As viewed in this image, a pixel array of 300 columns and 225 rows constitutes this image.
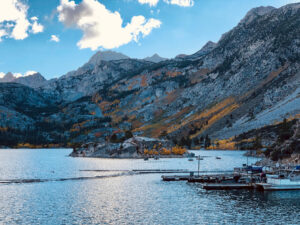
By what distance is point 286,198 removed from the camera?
83250mm

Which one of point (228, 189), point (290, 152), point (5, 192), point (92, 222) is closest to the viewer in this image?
point (92, 222)

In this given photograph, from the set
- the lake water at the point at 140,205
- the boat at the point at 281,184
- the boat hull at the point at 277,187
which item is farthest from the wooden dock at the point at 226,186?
the boat hull at the point at 277,187

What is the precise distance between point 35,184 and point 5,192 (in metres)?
16.9

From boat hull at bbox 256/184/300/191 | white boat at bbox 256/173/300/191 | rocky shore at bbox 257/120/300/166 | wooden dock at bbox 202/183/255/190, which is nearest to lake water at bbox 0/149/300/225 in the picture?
wooden dock at bbox 202/183/255/190

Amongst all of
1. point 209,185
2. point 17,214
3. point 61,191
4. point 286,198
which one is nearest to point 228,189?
point 209,185

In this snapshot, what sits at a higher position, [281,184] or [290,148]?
[290,148]

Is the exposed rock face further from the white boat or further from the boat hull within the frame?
the boat hull

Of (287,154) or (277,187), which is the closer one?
(277,187)

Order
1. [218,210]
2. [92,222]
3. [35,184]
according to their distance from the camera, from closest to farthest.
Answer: [92,222]
[218,210]
[35,184]

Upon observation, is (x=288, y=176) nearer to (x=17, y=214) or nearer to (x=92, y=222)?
(x=92, y=222)

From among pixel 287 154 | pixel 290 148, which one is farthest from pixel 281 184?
pixel 290 148

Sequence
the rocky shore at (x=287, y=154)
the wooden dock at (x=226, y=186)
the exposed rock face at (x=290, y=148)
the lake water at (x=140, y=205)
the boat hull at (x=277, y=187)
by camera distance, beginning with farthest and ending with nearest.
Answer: the exposed rock face at (x=290, y=148), the rocky shore at (x=287, y=154), the wooden dock at (x=226, y=186), the boat hull at (x=277, y=187), the lake water at (x=140, y=205)

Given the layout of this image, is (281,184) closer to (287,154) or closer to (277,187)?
(277,187)

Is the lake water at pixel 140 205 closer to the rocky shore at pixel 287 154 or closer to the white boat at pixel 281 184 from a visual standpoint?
the white boat at pixel 281 184
